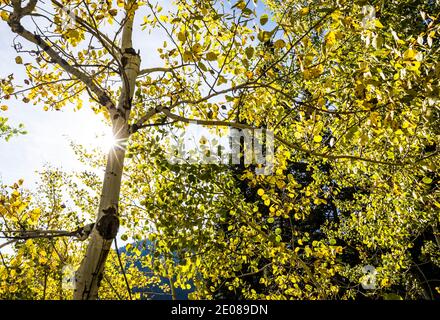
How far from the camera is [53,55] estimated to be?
109 inches

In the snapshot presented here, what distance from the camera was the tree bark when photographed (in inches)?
93.0

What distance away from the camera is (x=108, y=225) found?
8.05ft

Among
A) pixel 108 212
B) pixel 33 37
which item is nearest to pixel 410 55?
pixel 108 212

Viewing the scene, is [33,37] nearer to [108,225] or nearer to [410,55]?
[108,225]

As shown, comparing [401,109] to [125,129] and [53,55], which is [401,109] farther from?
[53,55]

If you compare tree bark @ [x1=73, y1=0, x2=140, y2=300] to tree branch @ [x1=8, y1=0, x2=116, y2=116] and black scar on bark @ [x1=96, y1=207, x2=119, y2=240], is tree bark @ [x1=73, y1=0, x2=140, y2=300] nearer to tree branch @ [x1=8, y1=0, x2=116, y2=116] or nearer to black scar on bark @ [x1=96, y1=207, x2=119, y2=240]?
black scar on bark @ [x1=96, y1=207, x2=119, y2=240]

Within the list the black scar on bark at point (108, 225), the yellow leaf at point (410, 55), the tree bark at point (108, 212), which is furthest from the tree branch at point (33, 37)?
the yellow leaf at point (410, 55)

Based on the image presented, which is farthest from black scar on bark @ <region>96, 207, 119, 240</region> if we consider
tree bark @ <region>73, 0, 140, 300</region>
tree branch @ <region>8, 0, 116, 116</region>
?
tree branch @ <region>8, 0, 116, 116</region>

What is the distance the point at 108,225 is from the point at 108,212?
108 millimetres

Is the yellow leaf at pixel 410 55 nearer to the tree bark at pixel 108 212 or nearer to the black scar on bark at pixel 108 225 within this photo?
the tree bark at pixel 108 212

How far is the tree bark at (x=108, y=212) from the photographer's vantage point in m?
2.36
